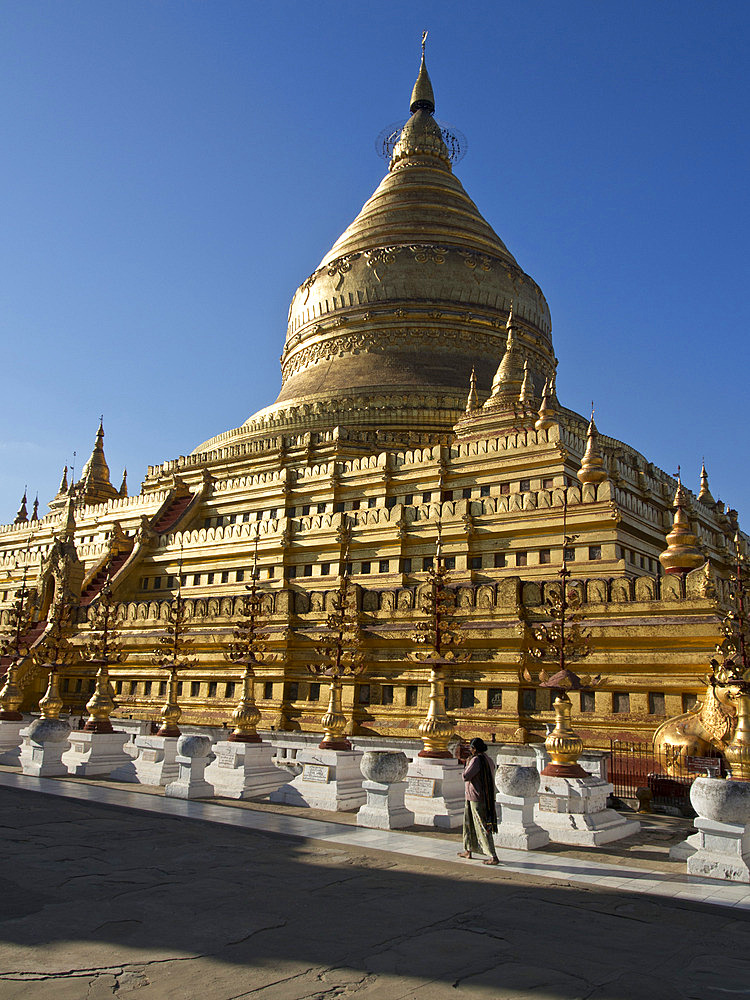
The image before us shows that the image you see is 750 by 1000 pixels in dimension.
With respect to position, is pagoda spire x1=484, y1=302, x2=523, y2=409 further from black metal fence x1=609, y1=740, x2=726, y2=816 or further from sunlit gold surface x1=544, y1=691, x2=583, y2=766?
sunlit gold surface x1=544, y1=691, x2=583, y2=766

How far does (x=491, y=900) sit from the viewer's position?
10125 mm

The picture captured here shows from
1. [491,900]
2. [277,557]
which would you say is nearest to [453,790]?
[491,900]

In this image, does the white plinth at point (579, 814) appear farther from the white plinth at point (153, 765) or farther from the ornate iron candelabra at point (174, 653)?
the ornate iron candelabra at point (174, 653)

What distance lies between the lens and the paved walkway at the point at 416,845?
11.0 metres

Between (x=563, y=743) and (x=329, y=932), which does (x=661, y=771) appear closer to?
(x=563, y=743)

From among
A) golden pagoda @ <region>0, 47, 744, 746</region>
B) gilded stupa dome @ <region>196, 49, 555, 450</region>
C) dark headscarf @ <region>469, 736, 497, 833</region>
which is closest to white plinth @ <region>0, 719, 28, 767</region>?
golden pagoda @ <region>0, 47, 744, 746</region>

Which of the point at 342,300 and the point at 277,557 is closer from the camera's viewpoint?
the point at 277,557

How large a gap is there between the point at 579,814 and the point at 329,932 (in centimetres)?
691

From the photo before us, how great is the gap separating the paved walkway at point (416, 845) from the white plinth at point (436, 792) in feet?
3.76

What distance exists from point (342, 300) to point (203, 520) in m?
17.8

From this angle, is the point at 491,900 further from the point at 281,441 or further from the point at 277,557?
the point at 281,441

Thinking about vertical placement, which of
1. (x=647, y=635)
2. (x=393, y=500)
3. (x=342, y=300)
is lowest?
(x=647, y=635)

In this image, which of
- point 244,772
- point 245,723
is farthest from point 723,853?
point 245,723

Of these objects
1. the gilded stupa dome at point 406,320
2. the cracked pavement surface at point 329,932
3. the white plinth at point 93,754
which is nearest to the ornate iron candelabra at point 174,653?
the white plinth at point 93,754
